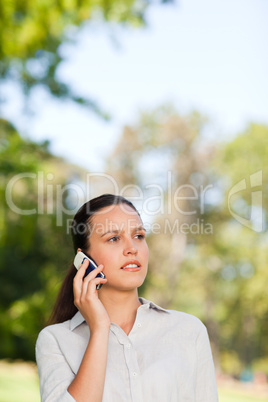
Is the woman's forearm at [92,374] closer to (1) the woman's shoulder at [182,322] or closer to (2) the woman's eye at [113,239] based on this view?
(1) the woman's shoulder at [182,322]

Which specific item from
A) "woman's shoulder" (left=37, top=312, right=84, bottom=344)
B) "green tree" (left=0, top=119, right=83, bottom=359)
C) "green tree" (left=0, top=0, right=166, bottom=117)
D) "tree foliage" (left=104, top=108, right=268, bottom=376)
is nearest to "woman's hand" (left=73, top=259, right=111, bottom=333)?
"woman's shoulder" (left=37, top=312, right=84, bottom=344)

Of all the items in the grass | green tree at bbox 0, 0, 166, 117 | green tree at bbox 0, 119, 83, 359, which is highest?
green tree at bbox 0, 0, 166, 117

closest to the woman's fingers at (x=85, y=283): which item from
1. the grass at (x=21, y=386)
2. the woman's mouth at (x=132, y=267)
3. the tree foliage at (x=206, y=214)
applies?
the woman's mouth at (x=132, y=267)

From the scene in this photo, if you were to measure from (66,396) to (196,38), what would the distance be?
28.1 metres

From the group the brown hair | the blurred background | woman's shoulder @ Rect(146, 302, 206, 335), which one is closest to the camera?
woman's shoulder @ Rect(146, 302, 206, 335)

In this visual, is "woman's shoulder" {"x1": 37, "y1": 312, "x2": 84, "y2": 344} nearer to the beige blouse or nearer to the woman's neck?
the beige blouse

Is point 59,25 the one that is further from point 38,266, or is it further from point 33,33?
point 38,266

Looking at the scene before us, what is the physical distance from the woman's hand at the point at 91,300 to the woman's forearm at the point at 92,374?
7cm

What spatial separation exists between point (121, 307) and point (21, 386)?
53.2 ft

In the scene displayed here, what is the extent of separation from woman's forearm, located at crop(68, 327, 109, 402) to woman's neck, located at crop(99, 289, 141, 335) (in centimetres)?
25

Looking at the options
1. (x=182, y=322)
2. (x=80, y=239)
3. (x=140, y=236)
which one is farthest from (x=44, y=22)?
(x=182, y=322)

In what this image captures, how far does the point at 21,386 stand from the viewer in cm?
1669

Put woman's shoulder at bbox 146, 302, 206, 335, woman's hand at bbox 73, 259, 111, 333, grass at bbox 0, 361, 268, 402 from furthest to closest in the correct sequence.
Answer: grass at bbox 0, 361, 268, 402
woman's shoulder at bbox 146, 302, 206, 335
woman's hand at bbox 73, 259, 111, 333

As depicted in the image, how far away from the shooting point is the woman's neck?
6.68 ft
